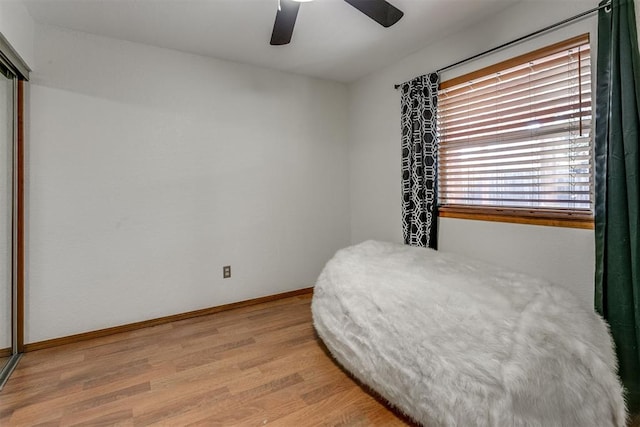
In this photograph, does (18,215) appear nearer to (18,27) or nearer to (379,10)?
(18,27)

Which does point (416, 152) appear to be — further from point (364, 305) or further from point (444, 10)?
point (364, 305)

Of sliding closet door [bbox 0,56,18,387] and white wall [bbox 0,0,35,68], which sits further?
sliding closet door [bbox 0,56,18,387]

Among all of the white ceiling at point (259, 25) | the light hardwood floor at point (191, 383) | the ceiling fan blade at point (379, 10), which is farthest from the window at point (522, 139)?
the light hardwood floor at point (191, 383)

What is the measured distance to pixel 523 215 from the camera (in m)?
2.14

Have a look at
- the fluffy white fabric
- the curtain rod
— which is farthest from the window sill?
the curtain rod

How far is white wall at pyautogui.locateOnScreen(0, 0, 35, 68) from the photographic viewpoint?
1.83 meters

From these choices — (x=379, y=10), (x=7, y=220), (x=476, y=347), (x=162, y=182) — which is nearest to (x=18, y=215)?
(x=7, y=220)

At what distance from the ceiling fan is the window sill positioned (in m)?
1.50

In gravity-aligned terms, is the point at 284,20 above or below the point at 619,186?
above

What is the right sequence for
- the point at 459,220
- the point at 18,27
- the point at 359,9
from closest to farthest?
the point at 359,9 → the point at 18,27 → the point at 459,220

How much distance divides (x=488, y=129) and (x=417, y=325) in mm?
1647

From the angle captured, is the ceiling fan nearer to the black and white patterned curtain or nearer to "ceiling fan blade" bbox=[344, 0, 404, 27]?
"ceiling fan blade" bbox=[344, 0, 404, 27]

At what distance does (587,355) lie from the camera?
1250 millimetres

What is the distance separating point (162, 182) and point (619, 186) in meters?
3.13
